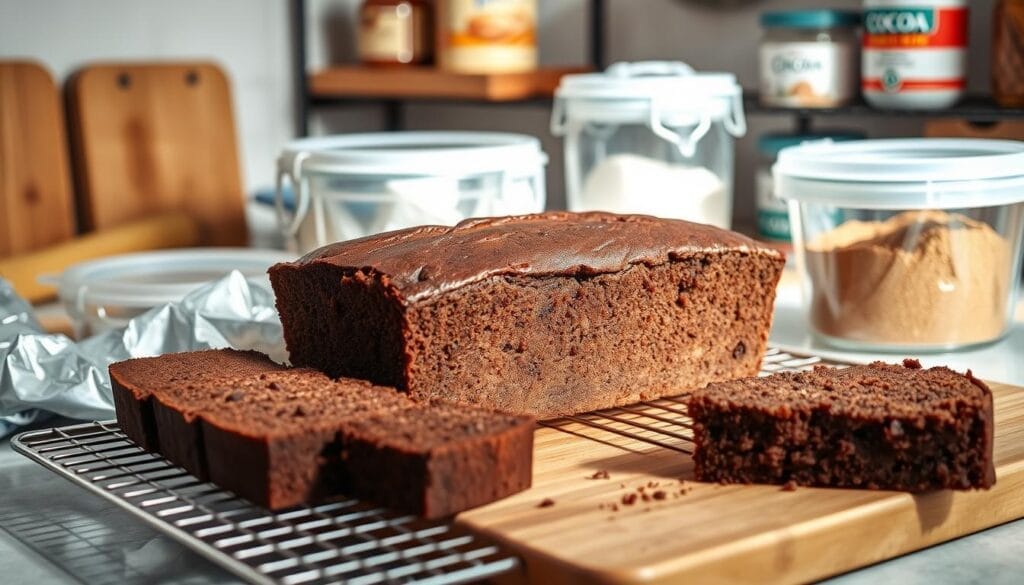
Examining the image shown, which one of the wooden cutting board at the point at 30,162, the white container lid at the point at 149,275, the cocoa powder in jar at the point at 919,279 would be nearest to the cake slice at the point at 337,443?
the white container lid at the point at 149,275

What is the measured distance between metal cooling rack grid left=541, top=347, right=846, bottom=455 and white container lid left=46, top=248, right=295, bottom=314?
1.49 feet

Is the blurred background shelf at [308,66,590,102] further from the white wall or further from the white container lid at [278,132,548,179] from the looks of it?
the white container lid at [278,132,548,179]

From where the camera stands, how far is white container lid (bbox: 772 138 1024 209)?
1315 millimetres

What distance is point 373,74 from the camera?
7.52ft

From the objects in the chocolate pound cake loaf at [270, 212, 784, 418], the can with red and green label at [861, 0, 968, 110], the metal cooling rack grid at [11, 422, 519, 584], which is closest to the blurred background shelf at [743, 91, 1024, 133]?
the can with red and green label at [861, 0, 968, 110]

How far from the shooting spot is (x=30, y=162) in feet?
6.61

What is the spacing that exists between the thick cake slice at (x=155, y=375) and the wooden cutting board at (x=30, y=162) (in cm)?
100

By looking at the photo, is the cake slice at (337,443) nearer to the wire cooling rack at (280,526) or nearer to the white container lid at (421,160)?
the wire cooling rack at (280,526)

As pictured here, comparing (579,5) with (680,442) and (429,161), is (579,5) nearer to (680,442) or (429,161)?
(429,161)

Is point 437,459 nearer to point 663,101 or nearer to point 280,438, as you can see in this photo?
point 280,438

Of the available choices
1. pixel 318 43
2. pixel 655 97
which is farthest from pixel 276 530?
pixel 318 43

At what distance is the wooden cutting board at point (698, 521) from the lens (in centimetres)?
79

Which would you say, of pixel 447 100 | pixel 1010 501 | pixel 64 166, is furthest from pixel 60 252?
pixel 1010 501

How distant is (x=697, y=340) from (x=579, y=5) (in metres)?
1.28
